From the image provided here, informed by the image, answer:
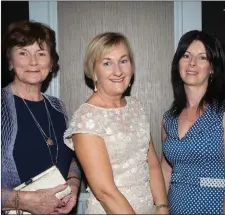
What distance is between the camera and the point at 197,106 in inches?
78.4

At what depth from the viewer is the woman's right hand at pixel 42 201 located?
5.35ft

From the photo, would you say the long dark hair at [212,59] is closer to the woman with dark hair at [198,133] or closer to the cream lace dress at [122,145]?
the woman with dark hair at [198,133]

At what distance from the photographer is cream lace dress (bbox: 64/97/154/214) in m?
1.62

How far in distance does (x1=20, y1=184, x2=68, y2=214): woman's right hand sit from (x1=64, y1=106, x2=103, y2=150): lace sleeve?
273 millimetres

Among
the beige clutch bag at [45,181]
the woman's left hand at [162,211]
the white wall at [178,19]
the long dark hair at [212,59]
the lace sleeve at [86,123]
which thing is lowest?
the woman's left hand at [162,211]

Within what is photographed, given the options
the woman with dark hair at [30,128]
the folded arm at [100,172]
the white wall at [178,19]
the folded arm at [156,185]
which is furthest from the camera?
the white wall at [178,19]

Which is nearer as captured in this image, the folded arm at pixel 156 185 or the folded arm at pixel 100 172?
the folded arm at pixel 100 172

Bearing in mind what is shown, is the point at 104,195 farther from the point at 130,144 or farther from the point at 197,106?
the point at 197,106

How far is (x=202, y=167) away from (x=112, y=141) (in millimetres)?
546

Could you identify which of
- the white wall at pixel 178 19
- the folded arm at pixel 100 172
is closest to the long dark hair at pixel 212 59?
the white wall at pixel 178 19

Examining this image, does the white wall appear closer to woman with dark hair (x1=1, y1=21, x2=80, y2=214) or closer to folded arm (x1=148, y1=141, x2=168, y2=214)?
woman with dark hair (x1=1, y1=21, x2=80, y2=214)

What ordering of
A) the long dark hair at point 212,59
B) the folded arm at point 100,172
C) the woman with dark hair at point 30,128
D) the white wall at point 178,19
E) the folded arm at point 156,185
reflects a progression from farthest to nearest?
→ the white wall at point 178,19
the long dark hair at point 212,59
the folded arm at point 156,185
the woman with dark hair at point 30,128
the folded arm at point 100,172

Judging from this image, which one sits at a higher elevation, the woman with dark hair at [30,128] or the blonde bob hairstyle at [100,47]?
the blonde bob hairstyle at [100,47]

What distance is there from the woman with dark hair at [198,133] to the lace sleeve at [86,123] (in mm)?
531
